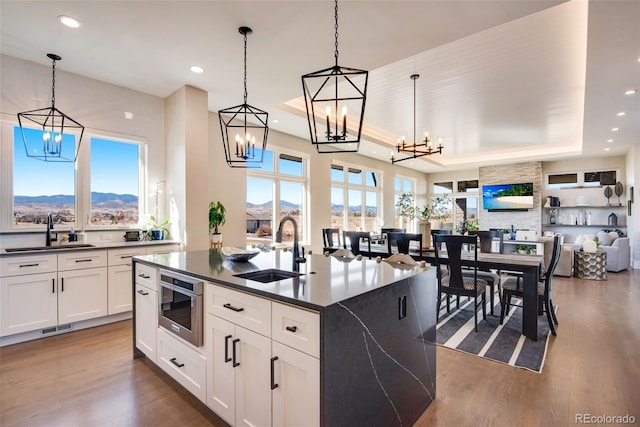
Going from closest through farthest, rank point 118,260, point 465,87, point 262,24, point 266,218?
point 262,24 < point 118,260 < point 465,87 < point 266,218

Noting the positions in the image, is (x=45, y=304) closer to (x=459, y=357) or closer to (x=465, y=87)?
(x=459, y=357)

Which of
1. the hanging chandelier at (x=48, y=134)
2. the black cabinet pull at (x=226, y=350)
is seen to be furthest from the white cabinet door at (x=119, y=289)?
the black cabinet pull at (x=226, y=350)

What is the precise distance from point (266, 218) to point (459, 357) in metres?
4.24

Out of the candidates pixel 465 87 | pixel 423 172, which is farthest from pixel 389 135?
pixel 423 172

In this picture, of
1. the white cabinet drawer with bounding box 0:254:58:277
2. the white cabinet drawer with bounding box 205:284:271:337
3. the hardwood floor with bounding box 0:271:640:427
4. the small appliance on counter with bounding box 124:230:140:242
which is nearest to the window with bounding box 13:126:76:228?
the small appliance on counter with bounding box 124:230:140:242

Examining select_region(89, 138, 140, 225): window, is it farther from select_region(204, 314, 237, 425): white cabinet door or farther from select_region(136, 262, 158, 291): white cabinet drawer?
select_region(204, 314, 237, 425): white cabinet door

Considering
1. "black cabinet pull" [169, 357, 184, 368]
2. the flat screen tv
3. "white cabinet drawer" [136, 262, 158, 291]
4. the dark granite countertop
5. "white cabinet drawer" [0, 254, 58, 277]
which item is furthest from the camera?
the flat screen tv

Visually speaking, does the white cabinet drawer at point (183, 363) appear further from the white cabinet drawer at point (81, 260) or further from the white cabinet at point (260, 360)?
the white cabinet drawer at point (81, 260)

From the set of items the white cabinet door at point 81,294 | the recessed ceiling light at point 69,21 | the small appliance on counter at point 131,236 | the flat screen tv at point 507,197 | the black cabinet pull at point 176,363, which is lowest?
the black cabinet pull at point 176,363

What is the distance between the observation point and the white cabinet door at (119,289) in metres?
3.61

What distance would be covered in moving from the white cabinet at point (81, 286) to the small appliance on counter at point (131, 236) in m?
0.60

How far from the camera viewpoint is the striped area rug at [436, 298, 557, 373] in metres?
2.79

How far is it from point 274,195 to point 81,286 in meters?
3.53

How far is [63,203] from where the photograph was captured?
3803 millimetres
